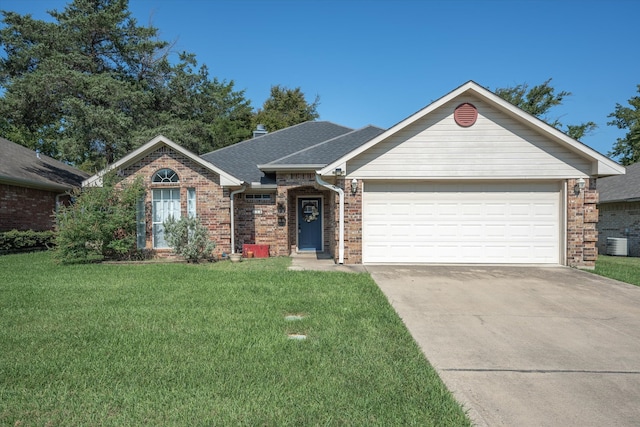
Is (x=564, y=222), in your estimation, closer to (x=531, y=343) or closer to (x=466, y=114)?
(x=466, y=114)

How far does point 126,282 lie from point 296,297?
4189 millimetres

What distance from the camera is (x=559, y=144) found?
1018 cm

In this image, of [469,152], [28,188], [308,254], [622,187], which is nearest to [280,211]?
[308,254]

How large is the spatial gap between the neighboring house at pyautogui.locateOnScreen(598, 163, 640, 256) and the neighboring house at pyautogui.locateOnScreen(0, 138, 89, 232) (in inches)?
899

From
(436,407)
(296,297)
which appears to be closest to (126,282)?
(296,297)

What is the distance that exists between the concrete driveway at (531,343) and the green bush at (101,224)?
8.29 meters

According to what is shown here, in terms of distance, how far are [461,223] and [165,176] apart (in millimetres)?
9775

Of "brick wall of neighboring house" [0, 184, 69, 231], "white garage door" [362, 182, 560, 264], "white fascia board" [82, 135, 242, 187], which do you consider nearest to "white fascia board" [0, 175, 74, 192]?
"brick wall of neighboring house" [0, 184, 69, 231]

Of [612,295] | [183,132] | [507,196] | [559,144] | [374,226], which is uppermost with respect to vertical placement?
[183,132]

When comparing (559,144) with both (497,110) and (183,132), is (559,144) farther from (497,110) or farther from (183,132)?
(183,132)

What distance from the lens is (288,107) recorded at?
3691 cm

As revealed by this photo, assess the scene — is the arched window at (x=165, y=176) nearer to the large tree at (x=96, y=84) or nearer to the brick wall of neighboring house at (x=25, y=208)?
the brick wall of neighboring house at (x=25, y=208)

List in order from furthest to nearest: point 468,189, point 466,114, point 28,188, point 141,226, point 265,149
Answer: point 265,149 → point 28,188 → point 141,226 → point 468,189 → point 466,114

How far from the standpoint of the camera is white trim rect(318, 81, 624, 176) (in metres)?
9.80
